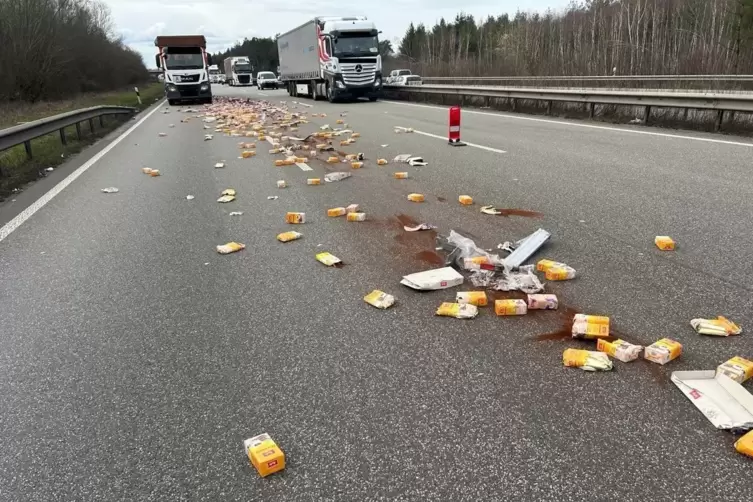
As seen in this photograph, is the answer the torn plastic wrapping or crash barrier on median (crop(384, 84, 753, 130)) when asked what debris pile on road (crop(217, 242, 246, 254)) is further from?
crash barrier on median (crop(384, 84, 753, 130))

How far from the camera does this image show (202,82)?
29.7 meters

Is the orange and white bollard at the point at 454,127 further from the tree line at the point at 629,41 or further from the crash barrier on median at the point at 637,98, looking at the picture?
the tree line at the point at 629,41

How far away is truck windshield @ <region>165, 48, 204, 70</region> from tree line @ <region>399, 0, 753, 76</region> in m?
17.7

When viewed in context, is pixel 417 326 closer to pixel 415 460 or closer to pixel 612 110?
pixel 415 460

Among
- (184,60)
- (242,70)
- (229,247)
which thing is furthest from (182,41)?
(242,70)

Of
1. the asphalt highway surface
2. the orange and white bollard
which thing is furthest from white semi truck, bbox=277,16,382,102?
the asphalt highway surface

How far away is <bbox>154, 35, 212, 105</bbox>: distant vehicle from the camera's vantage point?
28734 mm

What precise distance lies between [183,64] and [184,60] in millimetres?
206

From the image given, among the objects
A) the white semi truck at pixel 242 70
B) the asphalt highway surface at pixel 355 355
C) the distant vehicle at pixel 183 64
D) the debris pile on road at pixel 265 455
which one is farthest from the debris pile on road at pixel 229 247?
the white semi truck at pixel 242 70

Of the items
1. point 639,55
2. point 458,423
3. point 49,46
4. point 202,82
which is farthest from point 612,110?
point 49,46

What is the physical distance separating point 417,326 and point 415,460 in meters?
1.32

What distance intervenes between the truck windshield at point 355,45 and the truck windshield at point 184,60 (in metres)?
7.27

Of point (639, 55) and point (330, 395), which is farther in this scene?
point (639, 55)

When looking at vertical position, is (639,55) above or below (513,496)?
above
